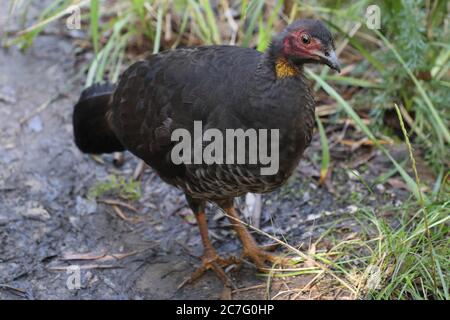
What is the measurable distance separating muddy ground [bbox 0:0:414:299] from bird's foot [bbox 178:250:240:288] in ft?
0.13

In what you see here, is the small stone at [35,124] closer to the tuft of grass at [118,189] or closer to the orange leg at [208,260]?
the tuft of grass at [118,189]

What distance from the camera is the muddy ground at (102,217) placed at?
3.84 meters

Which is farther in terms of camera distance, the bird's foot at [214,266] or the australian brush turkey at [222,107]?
the bird's foot at [214,266]

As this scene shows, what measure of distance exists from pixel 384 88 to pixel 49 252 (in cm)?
241

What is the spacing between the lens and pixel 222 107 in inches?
133

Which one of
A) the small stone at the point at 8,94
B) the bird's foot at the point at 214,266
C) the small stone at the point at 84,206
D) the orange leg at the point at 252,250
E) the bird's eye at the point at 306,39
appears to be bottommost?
the bird's foot at the point at 214,266

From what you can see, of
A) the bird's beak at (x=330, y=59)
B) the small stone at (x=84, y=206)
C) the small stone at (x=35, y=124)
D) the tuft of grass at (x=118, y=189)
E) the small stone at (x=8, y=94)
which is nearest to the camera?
the bird's beak at (x=330, y=59)

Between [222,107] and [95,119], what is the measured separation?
1101 mm

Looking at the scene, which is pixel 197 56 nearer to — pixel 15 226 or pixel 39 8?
pixel 15 226

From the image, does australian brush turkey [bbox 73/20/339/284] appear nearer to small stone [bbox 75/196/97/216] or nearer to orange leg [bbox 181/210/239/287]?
orange leg [bbox 181/210/239/287]

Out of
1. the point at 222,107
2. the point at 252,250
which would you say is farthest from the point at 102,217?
the point at 222,107

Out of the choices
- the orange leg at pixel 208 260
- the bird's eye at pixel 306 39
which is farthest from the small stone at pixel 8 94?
the bird's eye at pixel 306 39

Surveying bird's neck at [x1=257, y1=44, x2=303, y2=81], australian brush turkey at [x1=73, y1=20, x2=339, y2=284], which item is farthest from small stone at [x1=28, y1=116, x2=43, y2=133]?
bird's neck at [x1=257, y1=44, x2=303, y2=81]
